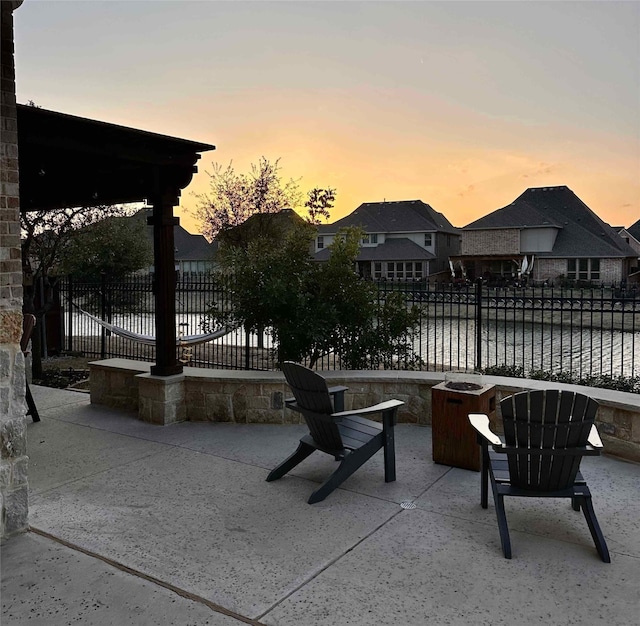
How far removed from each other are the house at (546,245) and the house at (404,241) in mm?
2455

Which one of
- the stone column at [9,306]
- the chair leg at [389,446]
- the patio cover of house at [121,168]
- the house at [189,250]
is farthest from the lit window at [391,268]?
the stone column at [9,306]

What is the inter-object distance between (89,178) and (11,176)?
12.2 ft

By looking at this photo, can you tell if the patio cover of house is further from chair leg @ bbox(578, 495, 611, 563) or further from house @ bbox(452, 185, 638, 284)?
house @ bbox(452, 185, 638, 284)

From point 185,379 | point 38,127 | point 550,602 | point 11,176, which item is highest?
point 38,127

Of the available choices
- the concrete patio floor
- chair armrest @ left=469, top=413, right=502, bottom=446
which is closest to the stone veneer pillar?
the concrete patio floor

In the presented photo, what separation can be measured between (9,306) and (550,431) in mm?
3055

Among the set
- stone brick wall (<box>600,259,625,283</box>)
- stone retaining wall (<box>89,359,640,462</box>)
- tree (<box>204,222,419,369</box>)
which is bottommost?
stone retaining wall (<box>89,359,640,462</box>)

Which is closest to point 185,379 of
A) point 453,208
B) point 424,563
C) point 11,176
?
point 11,176

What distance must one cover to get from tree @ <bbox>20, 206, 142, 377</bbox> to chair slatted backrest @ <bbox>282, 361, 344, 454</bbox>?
670 centimetres

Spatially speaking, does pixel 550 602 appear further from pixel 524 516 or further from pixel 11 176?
pixel 11 176

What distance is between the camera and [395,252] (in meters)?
42.3

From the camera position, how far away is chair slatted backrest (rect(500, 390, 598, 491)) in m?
3.06

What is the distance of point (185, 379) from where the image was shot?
588 centimetres

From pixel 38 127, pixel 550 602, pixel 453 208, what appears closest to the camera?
pixel 550 602
